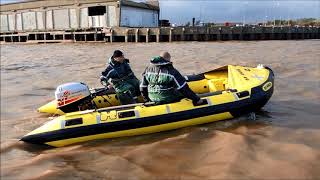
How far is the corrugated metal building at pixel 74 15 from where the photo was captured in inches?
1799

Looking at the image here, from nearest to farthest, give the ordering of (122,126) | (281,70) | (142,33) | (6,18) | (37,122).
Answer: (122,126) → (37,122) → (281,70) → (142,33) → (6,18)

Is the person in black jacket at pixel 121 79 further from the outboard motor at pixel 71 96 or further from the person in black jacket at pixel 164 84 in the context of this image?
the outboard motor at pixel 71 96

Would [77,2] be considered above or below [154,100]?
above

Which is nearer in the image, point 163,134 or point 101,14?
point 163,134

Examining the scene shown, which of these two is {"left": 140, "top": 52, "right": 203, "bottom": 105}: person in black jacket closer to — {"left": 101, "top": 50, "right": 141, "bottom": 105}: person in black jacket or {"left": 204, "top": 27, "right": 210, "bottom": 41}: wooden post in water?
{"left": 101, "top": 50, "right": 141, "bottom": 105}: person in black jacket

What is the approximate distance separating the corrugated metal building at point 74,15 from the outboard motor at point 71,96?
37.7 metres

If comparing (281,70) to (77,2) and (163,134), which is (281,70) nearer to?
(163,134)

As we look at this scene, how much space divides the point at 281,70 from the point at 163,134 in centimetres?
1021

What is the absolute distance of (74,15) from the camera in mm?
48344

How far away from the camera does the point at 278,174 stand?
5793 mm

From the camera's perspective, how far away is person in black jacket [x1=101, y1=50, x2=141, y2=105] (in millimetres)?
8648

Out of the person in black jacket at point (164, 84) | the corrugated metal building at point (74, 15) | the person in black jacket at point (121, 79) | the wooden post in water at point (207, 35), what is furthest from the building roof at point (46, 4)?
the person in black jacket at point (164, 84)

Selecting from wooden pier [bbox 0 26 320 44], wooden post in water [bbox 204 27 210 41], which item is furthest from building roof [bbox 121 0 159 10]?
wooden post in water [bbox 204 27 210 41]

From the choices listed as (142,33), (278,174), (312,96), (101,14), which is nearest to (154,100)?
(278,174)
